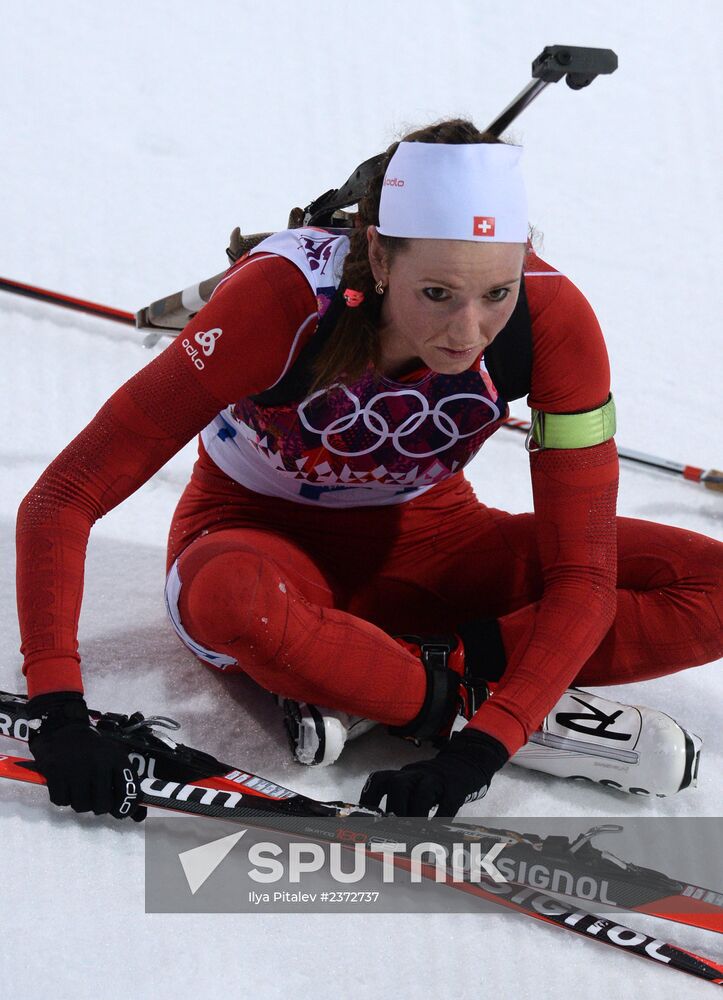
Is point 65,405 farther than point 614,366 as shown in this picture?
No

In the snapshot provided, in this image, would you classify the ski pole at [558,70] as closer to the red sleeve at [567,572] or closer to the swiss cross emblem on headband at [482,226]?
the swiss cross emblem on headband at [482,226]

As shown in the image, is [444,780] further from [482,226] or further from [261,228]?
[261,228]

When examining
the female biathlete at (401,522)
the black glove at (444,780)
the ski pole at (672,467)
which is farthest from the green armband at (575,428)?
the ski pole at (672,467)

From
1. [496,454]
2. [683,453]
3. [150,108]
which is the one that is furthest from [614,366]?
[150,108]

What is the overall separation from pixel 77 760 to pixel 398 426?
561 millimetres

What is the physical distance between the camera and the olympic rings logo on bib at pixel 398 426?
5.29 ft

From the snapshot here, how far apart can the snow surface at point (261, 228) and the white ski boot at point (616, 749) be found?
1.4 inches

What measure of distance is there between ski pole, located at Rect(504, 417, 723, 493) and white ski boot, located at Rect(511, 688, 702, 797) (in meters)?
0.98

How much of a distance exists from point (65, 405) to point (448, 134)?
1.37m

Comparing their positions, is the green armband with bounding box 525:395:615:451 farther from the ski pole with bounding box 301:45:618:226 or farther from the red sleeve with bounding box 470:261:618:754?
the ski pole with bounding box 301:45:618:226

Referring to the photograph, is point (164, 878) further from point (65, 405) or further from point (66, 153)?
point (66, 153)

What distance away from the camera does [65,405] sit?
2654 millimetres

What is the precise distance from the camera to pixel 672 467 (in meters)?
2.69

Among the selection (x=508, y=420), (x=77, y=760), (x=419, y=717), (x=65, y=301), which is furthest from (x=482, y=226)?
(x=65, y=301)
